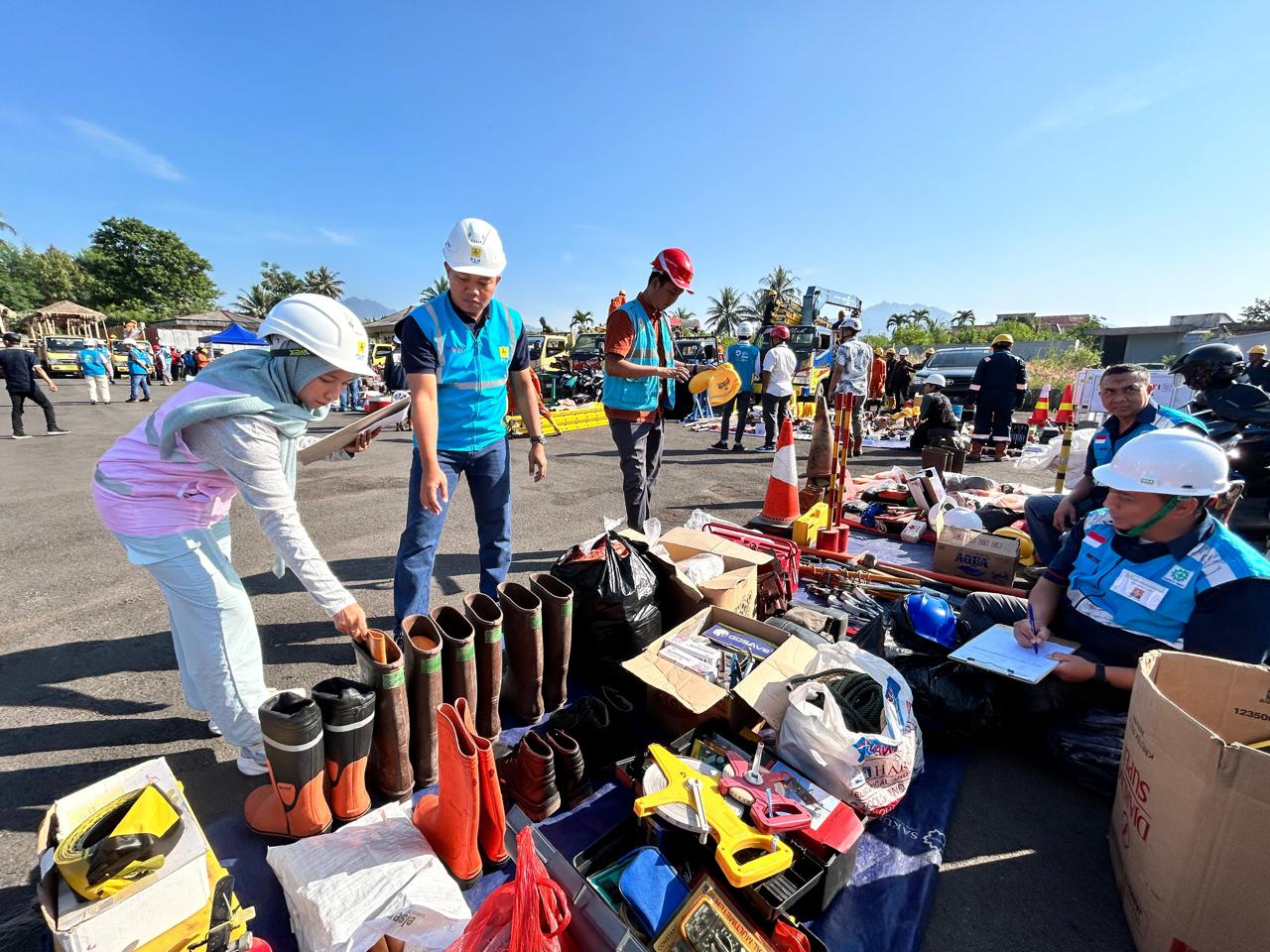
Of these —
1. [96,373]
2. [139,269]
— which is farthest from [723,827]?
[139,269]

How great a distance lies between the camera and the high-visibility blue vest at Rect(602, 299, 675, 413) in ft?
12.4

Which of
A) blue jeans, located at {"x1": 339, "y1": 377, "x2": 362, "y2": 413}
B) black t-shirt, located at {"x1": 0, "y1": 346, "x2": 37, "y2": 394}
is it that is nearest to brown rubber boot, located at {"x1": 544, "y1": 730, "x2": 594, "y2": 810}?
black t-shirt, located at {"x1": 0, "y1": 346, "x2": 37, "y2": 394}

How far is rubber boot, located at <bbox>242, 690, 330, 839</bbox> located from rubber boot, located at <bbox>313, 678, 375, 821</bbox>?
0.14 ft

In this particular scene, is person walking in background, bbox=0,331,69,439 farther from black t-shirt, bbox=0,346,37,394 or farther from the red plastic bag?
the red plastic bag

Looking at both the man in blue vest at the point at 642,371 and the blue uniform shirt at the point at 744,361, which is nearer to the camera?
the man in blue vest at the point at 642,371

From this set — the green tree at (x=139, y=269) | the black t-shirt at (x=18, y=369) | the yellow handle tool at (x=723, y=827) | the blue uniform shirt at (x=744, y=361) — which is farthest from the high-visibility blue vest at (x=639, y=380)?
the green tree at (x=139, y=269)

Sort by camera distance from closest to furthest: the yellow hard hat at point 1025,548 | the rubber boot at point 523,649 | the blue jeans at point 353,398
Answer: the rubber boot at point 523,649, the yellow hard hat at point 1025,548, the blue jeans at point 353,398

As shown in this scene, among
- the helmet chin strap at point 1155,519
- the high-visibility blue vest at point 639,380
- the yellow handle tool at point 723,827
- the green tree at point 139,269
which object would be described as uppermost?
the green tree at point 139,269

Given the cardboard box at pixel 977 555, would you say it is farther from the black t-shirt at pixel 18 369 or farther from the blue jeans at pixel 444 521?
the black t-shirt at pixel 18 369

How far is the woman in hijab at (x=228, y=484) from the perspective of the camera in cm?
179

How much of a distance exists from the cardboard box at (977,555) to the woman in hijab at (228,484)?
162 inches

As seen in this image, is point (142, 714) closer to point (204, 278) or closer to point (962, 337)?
point (962, 337)

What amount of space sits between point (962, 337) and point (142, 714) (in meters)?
49.8

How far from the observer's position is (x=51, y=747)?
2416 millimetres
